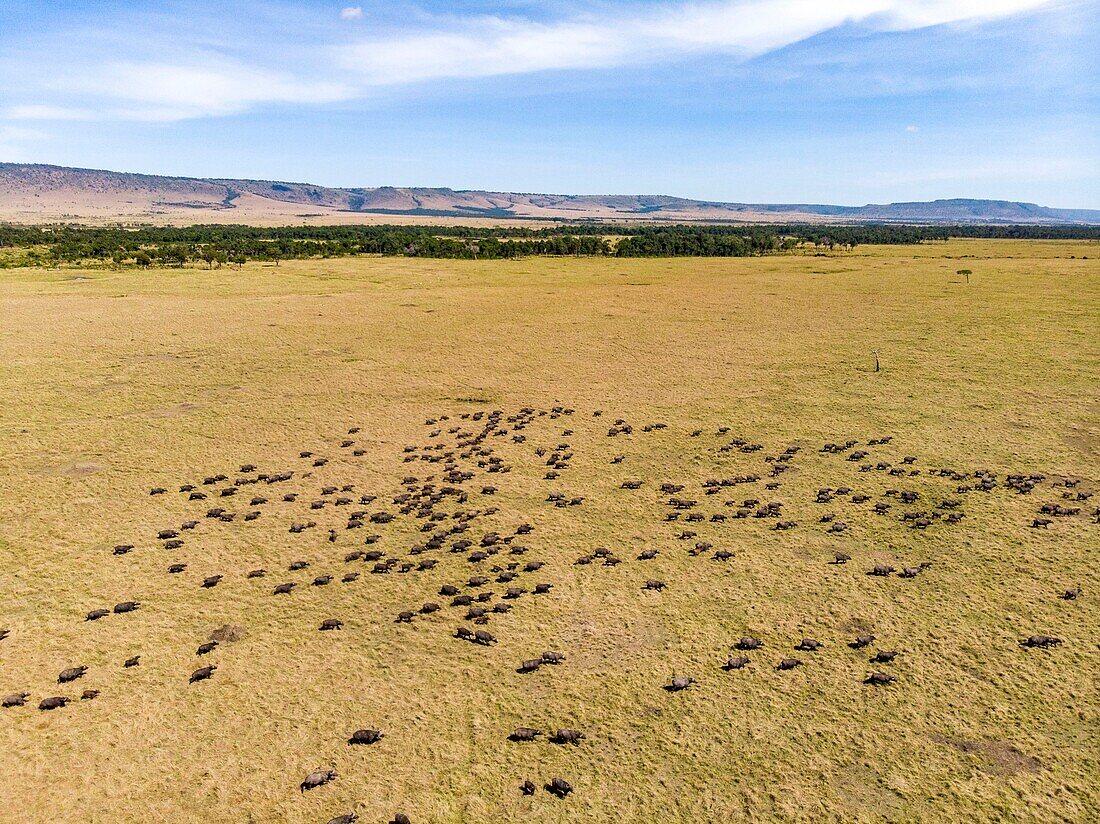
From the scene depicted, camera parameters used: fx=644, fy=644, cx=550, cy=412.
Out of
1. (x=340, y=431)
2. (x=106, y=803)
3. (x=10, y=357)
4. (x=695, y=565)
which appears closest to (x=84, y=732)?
(x=106, y=803)

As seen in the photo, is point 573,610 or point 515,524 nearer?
point 573,610

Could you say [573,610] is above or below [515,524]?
below

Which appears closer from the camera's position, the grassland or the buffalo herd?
the grassland

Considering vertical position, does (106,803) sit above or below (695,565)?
below

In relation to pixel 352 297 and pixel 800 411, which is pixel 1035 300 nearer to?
pixel 800 411

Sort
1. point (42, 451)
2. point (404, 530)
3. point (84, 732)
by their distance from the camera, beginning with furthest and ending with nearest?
point (42, 451) → point (404, 530) → point (84, 732)

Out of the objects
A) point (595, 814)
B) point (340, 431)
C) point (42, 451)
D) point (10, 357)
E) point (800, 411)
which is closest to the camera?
point (595, 814)

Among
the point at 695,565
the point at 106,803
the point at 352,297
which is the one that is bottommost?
the point at 106,803

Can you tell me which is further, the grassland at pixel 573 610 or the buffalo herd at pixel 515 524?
the buffalo herd at pixel 515 524
